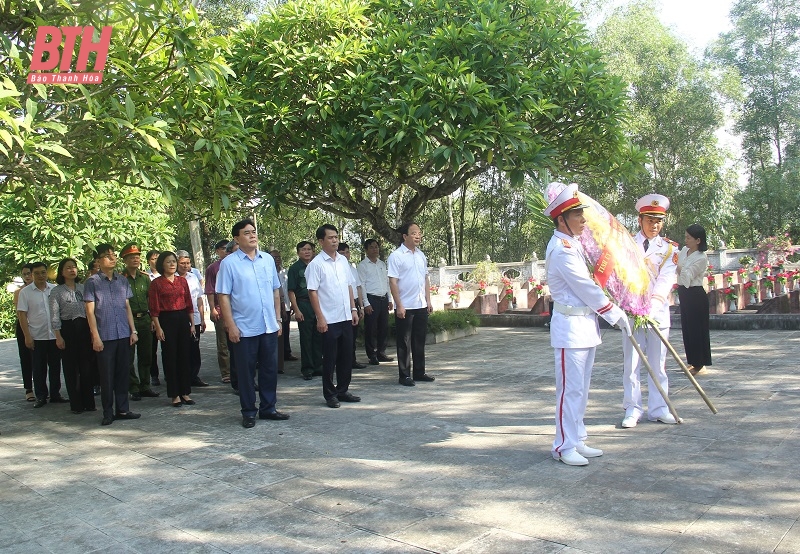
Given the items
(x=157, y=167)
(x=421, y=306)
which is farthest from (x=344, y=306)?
(x=157, y=167)

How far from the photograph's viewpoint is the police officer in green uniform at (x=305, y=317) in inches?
347

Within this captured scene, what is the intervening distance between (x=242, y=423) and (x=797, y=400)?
4.91 metres

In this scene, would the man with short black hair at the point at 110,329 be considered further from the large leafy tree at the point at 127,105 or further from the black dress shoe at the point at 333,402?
the black dress shoe at the point at 333,402

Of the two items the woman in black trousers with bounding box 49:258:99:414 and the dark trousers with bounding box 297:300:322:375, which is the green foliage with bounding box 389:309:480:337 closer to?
the dark trousers with bounding box 297:300:322:375

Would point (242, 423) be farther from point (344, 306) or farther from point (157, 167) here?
point (157, 167)

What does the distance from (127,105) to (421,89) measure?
3.74 m

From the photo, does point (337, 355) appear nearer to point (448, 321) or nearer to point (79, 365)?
point (79, 365)

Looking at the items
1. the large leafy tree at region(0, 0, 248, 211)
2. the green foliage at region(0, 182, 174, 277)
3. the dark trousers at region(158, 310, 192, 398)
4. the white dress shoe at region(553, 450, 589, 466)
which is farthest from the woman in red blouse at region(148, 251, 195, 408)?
the green foliage at region(0, 182, 174, 277)

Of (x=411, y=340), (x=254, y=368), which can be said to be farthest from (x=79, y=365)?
(x=411, y=340)

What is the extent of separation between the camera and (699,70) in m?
28.7

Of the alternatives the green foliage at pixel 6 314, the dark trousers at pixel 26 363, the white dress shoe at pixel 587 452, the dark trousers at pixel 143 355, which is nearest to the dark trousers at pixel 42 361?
the dark trousers at pixel 26 363

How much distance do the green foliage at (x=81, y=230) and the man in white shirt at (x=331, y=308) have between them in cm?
789

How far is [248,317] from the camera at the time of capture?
6289 mm

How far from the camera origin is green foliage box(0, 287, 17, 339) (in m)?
19.1
